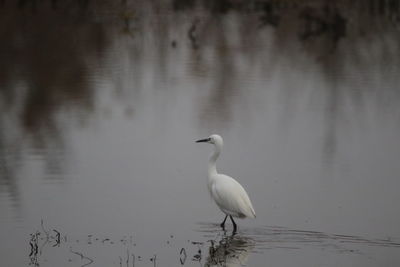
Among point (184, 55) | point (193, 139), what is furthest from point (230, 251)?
point (184, 55)

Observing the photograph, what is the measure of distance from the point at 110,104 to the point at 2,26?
342 inches

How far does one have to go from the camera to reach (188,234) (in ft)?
22.7

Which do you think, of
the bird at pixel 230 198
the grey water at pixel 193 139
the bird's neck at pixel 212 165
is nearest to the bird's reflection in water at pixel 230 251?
the grey water at pixel 193 139

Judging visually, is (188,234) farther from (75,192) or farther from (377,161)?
(377,161)

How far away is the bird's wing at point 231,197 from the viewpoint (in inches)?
271

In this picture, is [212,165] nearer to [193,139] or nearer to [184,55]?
[193,139]

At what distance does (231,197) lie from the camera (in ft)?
22.9

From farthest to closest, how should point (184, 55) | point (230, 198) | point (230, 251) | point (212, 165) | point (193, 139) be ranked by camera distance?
1. point (184, 55)
2. point (193, 139)
3. point (212, 165)
4. point (230, 198)
5. point (230, 251)

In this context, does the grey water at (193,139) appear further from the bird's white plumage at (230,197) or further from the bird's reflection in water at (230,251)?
the bird's white plumage at (230,197)

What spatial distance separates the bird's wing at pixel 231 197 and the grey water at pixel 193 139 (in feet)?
0.70

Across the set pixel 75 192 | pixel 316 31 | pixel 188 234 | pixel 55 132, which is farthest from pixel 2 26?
pixel 188 234

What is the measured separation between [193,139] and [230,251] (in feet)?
14.3

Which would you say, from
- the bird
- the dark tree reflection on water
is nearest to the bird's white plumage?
the bird

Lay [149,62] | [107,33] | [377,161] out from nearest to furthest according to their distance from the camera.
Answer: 1. [377,161]
2. [149,62]
3. [107,33]
